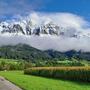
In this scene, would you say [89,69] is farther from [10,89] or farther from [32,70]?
[32,70]

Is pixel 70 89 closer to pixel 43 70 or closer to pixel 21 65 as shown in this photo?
pixel 43 70

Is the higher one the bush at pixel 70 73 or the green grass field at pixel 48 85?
the bush at pixel 70 73

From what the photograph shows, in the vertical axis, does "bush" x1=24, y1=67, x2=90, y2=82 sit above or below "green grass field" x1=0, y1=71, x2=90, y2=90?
above

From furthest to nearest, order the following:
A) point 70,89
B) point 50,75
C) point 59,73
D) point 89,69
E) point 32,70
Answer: point 32,70 → point 50,75 → point 59,73 → point 89,69 → point 70,89

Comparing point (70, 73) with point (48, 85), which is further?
point (70, 73)

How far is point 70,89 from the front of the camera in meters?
35.4

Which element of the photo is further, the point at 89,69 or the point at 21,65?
the point at 21,65

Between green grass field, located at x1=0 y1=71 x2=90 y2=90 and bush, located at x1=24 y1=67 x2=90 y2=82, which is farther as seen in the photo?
bush, located at x1=24 y1=67 x2=90 y2=82

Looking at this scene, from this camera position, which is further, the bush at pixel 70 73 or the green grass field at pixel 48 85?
the bush at pixel 70 73

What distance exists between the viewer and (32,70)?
83.0 m

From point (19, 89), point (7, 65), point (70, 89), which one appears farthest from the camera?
point (7, 65)

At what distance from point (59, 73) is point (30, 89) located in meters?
30.4

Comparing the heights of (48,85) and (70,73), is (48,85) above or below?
below

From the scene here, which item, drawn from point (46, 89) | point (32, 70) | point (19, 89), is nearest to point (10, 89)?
point (19, 89)
